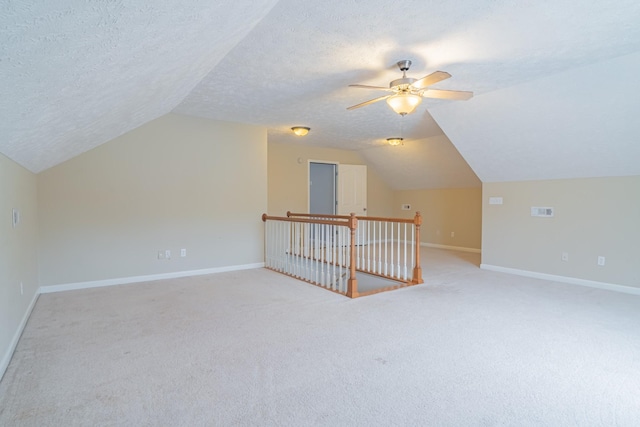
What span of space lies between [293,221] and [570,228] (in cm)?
388

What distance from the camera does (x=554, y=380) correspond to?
213 cm

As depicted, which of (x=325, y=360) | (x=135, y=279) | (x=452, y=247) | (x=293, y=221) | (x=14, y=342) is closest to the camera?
(x=325, y=360)

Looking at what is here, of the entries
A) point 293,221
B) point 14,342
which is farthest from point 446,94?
point 14,342

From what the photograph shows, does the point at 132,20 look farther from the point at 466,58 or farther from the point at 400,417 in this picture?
the point at 466,58

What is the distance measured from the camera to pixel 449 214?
313 inches

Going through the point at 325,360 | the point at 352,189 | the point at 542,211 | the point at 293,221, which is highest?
the point at 352,189

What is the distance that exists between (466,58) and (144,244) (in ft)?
14.7

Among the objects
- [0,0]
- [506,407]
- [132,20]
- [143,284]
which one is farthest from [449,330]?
[143,284]

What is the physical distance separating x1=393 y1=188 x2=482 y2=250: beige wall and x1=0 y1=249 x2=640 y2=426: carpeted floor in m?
Answer: 3.58

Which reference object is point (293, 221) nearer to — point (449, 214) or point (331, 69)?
point (331, 69)

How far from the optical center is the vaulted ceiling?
4.93 feet

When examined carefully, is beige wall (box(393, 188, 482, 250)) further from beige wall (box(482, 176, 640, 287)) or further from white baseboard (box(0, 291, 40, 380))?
white baseboard (box(0, 291, 40, 380))

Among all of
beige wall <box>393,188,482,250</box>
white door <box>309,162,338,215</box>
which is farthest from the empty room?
white door <box>309,162,338,215</box>

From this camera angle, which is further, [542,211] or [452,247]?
[452,247]
